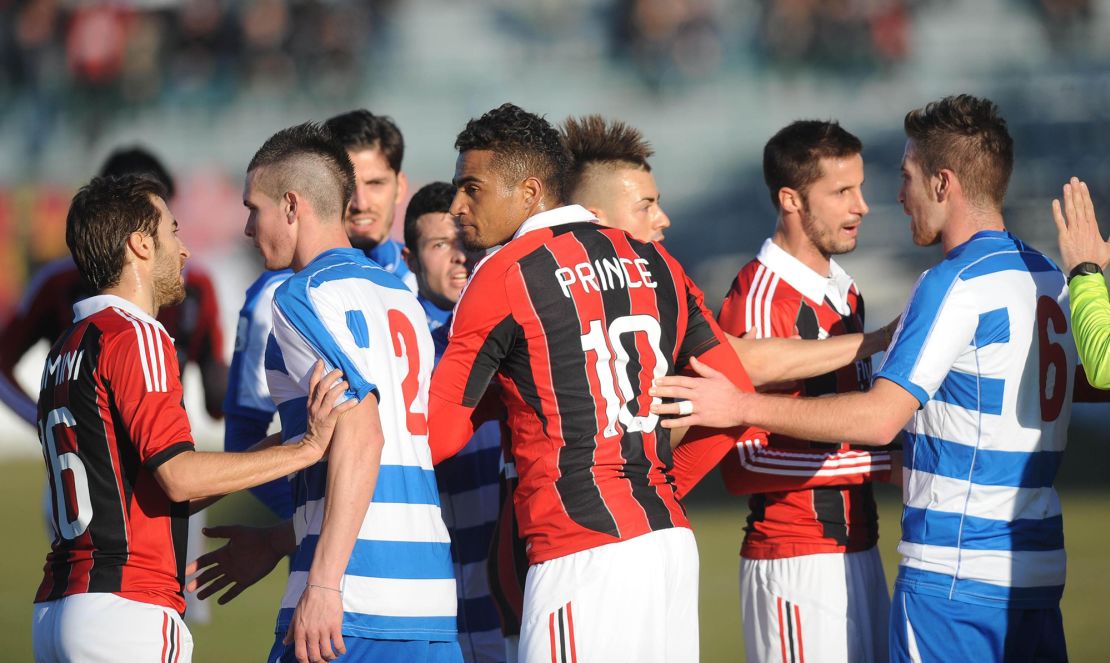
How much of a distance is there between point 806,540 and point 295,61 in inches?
468

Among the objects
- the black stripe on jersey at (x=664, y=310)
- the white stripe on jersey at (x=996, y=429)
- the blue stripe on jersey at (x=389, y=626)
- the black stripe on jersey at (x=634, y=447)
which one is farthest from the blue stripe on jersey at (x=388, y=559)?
the white stripe on jersey at (x=996, y=429)

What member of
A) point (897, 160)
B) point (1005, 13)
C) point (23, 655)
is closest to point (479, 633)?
point (23, 655)

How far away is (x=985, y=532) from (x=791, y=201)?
65.8 inches

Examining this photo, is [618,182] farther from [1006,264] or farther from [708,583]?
[708,583]

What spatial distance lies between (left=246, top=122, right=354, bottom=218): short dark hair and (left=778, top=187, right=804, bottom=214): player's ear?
1.94m

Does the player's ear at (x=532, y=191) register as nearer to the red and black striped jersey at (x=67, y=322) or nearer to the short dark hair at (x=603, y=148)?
the short dark hair at (x=603, y=148)

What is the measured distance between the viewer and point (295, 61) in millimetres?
14703

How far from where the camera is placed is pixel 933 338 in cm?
365

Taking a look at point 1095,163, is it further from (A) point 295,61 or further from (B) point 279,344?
(B) point 279,344

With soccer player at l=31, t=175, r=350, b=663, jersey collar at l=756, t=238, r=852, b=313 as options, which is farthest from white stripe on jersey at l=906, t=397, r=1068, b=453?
soccer player at l=31, t=175, r=350, b=663

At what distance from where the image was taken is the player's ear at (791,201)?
15.8ft

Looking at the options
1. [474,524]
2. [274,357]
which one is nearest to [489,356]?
[274,357]

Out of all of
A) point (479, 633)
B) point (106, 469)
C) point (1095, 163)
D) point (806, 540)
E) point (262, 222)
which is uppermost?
point (1095, 163)

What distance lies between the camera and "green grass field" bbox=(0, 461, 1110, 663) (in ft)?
22.2
